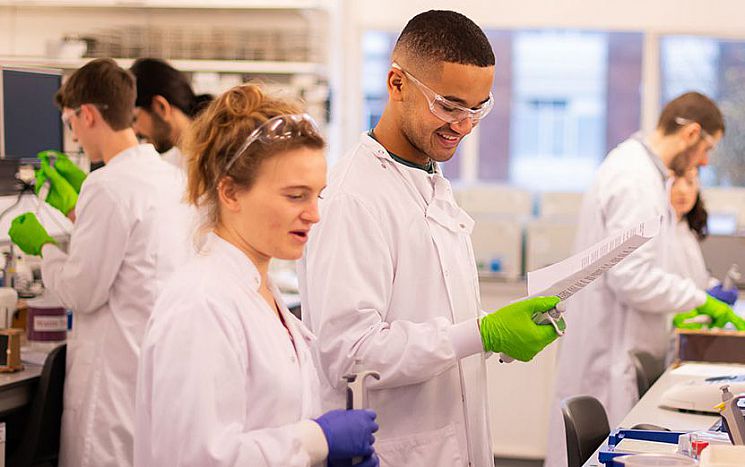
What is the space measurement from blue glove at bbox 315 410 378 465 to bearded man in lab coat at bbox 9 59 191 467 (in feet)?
5.07

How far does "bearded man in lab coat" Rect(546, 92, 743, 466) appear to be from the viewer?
3.61m

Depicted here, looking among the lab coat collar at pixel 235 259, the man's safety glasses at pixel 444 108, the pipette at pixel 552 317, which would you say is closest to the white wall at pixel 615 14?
the man's safety glasses at pixel 444 108

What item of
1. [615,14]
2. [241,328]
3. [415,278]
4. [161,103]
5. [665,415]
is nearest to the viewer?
[241,328]

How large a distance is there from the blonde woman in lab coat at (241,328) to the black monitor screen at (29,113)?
6.46 feet

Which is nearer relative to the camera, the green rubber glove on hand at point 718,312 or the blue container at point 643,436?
the blue container at point 643,436

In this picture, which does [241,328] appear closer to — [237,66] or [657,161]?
[657,161]

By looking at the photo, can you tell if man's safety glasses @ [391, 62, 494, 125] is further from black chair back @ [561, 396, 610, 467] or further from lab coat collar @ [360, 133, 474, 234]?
black chair back @ [561, 396, 610, 467]

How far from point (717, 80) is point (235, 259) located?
4375 mm

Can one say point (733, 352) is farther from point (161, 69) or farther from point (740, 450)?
point (161, 69)

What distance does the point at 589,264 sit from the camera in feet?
6.57

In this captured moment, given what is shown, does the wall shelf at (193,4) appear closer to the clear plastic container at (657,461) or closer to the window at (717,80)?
the window at (717,80)

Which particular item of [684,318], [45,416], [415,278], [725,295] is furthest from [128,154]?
[725,295]

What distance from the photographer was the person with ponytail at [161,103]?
3.67 meters

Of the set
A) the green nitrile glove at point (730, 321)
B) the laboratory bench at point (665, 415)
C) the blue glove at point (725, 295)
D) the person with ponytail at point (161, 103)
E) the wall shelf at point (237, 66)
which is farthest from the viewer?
the wall shelf at point (237, 66)
